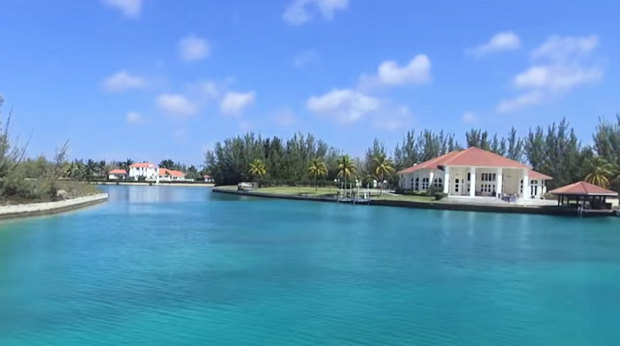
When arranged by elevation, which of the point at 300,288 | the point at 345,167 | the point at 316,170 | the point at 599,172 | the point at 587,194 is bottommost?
the point at 300,288

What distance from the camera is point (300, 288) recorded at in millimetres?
13820

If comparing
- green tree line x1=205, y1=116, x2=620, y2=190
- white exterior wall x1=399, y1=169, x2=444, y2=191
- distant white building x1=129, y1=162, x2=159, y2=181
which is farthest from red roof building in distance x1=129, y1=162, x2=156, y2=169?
white exterior wall x1=399, y1=169, x2=444, y2=191

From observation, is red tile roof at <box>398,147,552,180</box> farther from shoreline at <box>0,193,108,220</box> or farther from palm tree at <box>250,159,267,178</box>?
shoreline at <box>0,193,108,220</box>

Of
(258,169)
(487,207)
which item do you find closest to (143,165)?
(258,169)

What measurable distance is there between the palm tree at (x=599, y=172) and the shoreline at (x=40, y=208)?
47.8 metres

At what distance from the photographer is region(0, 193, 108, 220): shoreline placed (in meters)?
30.2

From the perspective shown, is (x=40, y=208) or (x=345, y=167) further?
(x=345, y=167)

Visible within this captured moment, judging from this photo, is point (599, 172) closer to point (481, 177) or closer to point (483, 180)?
point (483, 180)

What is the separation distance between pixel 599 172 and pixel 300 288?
4983 centimetres

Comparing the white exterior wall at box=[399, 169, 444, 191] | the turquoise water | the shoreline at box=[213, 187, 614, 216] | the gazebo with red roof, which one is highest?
the white exterior wall at box=[399, 169, 444, 191]

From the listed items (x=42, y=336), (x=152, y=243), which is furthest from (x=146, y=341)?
(x=152, y=243)

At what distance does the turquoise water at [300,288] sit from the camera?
10.2m

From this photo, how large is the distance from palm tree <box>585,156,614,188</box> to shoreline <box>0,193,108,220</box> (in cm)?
4782

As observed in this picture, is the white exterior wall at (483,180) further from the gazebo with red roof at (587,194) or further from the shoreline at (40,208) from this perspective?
the shoreline at (40,208)
